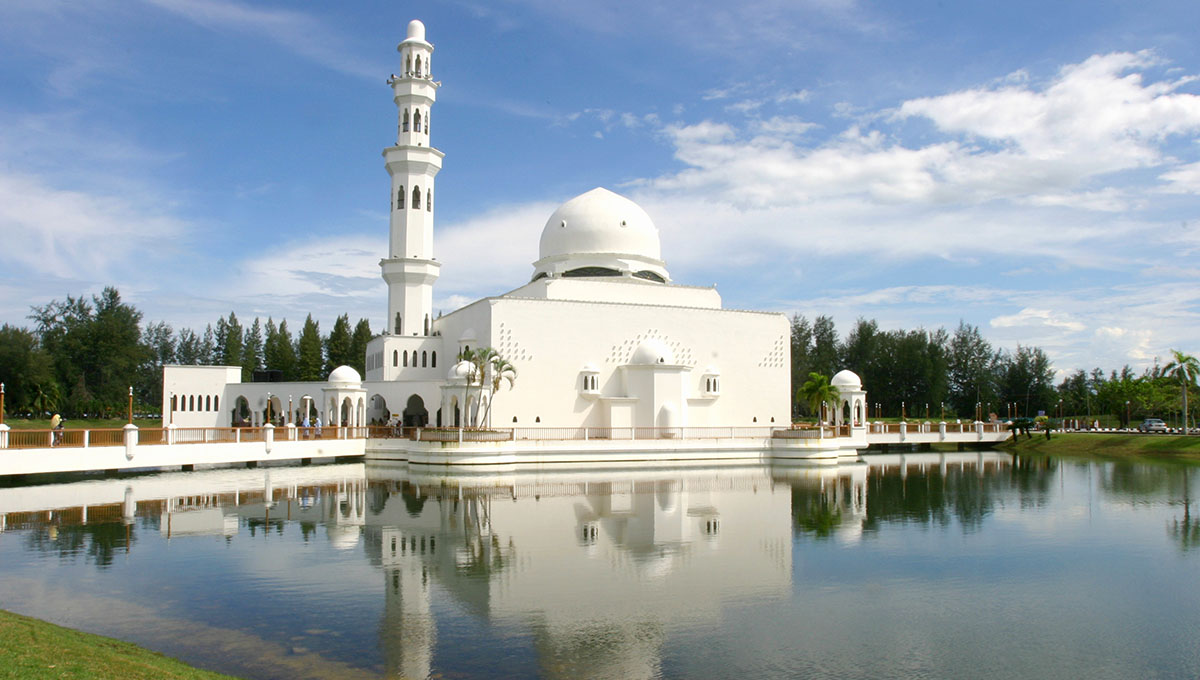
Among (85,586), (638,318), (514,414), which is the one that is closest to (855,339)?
(638,318)

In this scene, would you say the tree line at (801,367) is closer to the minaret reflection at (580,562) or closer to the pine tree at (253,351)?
the pine tree at (253,351)

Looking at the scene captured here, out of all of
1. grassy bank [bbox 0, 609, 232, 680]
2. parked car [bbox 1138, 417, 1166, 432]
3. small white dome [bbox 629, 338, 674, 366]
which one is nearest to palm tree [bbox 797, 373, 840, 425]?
small white dome [bbox 629, 338, 674, 366]

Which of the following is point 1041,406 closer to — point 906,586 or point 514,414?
point 514,414

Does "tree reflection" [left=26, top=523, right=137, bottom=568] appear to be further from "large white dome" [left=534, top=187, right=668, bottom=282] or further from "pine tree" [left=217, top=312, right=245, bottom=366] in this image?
"pine tree" [left=217, top=312, right=245, bottom=366]

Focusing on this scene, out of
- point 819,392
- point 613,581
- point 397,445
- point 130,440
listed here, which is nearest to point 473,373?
point 397,445

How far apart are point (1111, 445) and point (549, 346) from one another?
2827cm

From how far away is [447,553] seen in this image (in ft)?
45.5

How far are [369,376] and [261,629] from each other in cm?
3009

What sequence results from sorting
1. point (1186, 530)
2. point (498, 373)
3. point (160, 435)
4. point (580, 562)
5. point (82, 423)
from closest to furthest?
point (580, 562), point (1186, 530), point (160, 435), point (498, 373), point (82, 423)

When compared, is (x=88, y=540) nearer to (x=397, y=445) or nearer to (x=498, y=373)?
(x=397, y=445)

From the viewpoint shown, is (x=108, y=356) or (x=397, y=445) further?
(x=108, y=356)

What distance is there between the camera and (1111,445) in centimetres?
4172

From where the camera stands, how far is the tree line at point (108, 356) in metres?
45.3

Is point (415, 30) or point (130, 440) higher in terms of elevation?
point (415, 30)
